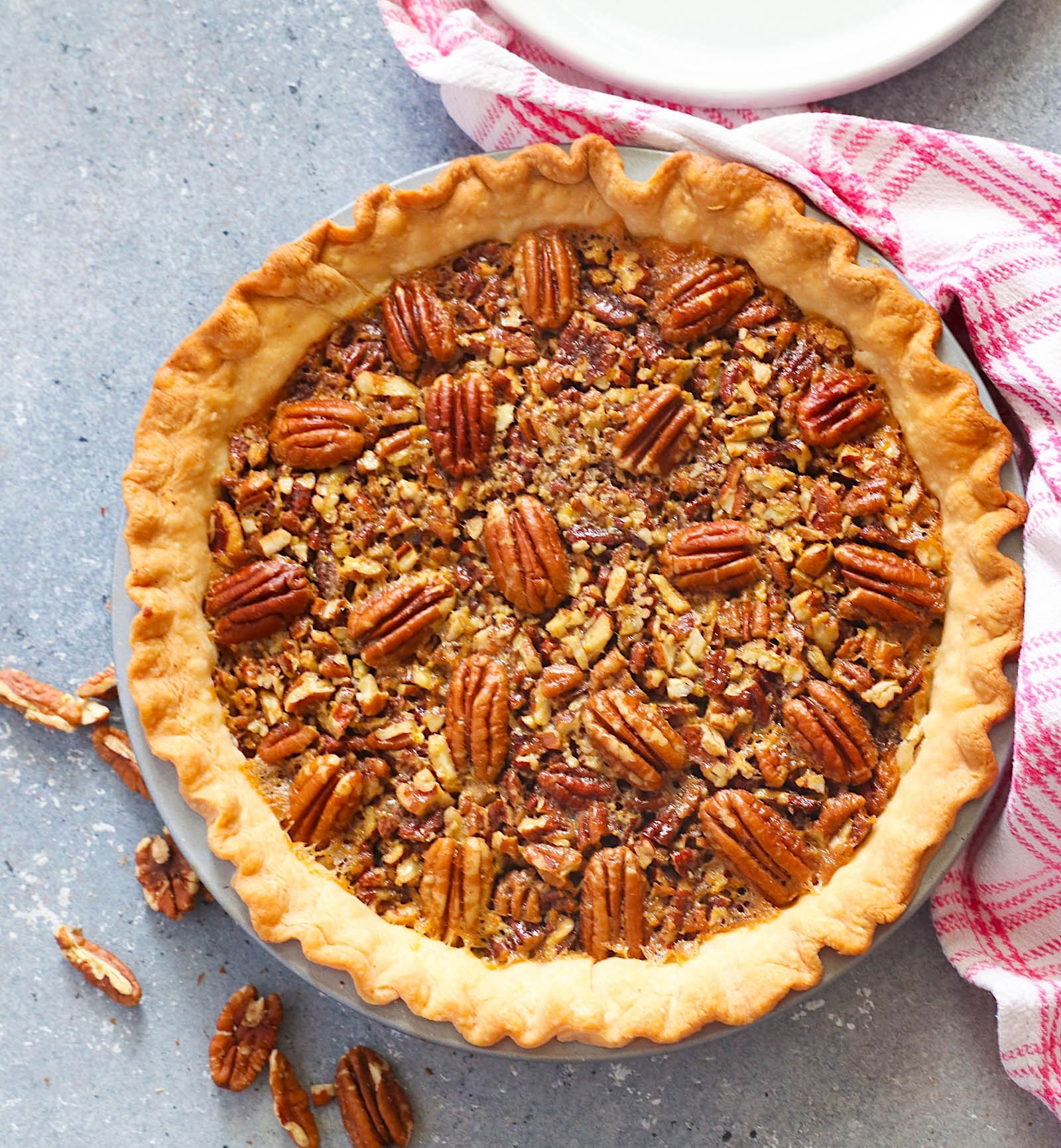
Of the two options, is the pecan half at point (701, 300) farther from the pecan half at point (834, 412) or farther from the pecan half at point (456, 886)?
the pecan half at point (456, 886)

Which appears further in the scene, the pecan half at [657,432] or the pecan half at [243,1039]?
the pecan half at [243,1039]

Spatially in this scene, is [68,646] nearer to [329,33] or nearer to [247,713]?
[247,713]

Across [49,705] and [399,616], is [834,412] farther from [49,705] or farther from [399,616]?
[49,705]

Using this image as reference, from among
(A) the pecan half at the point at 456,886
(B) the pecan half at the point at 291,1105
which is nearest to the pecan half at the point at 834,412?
(A) the pecan half at the point at 456,886

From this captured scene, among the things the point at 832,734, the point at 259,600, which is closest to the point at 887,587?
the point at 832,734

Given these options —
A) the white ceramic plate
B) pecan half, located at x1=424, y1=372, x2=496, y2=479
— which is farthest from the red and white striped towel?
pecan half, located at x1=424, y1=372, x2=496, y2=479

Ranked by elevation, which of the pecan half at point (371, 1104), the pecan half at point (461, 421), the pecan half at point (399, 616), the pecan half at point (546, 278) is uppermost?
the pecan half at point (546, 278)

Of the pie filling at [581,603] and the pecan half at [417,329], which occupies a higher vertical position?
the pecan half at [417,329]
